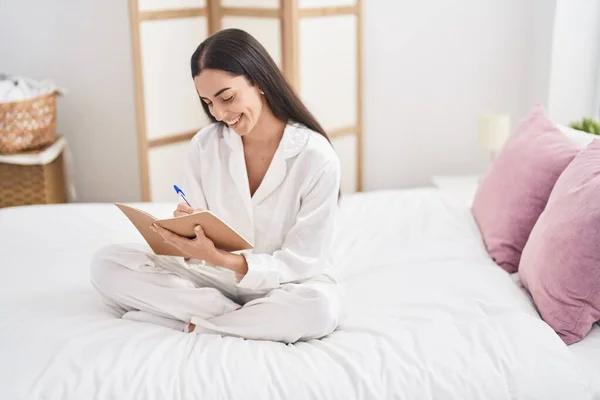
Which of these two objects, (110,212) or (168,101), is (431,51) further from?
(110,212)

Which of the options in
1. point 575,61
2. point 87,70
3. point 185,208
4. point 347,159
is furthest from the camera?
point 347,159

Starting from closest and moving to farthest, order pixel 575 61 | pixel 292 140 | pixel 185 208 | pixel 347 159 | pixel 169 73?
pixel 185 208, pixel 292 140, pixel 575 61, pixel 169 73, pixel 347 159

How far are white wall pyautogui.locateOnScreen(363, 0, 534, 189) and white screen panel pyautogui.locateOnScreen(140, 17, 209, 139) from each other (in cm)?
84

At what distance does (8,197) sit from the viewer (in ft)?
10.8

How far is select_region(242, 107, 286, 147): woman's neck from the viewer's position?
2092mm

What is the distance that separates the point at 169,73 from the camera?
353 centimetres

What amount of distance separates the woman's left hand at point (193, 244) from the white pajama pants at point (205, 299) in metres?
0.14

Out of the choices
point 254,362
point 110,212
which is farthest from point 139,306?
point 110,212

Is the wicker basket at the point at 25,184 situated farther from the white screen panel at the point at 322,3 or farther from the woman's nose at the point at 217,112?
the woman's nose at the point at 217,112

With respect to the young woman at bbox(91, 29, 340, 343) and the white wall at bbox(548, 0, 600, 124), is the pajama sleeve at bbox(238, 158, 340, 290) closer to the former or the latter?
the young woman at bbox(91, 29, 340, 343)

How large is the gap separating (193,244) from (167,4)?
189 centimetres

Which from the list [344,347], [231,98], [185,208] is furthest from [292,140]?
[344,347]

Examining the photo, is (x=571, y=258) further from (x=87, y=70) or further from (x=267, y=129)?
(x=87, y=70)

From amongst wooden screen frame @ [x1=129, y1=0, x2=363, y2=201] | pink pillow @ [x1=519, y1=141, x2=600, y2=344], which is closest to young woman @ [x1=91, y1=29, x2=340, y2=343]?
pink pillow @ [x1=519, y1=141, x2=600, y2=344]
